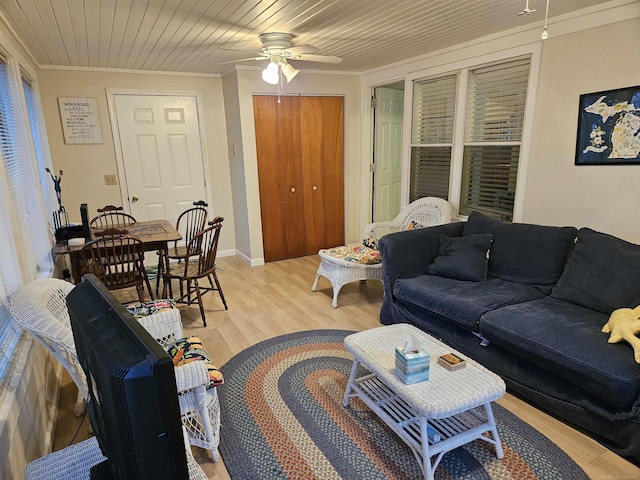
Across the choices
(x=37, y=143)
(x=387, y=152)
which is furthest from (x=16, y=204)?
(x=387, y=152)

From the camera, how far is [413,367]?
1.69m

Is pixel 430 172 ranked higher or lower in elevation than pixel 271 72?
lower

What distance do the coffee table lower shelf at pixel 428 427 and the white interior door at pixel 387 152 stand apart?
342cm

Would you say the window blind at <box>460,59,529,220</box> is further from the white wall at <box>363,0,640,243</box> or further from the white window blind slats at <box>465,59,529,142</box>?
the white wall at <box>363,0,640,243</box>

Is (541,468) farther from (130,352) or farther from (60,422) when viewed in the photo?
(60,422)

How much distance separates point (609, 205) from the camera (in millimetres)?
2596

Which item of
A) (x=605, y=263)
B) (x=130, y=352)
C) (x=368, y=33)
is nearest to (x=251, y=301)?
(x=368, y=33)

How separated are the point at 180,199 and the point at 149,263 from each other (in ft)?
2.91

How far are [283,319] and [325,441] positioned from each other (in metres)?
1.43

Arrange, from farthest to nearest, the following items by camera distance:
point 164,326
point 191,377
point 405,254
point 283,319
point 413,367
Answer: point 283,319, point 405,254, point 164,326, point 413,367, point 191,377

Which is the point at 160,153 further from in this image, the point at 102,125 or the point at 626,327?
the point at 626,327

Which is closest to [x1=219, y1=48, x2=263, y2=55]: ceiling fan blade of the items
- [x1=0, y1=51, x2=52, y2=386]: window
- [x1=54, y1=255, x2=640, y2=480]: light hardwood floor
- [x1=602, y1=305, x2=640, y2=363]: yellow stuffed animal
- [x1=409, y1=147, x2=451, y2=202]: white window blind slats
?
[x1=0, y1=51, x2=52, y2=386]: window

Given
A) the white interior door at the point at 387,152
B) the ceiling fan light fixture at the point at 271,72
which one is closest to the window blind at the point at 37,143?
the ceiling fan light fixture at the point at 271,72

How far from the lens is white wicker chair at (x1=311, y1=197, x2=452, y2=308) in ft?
11.3
